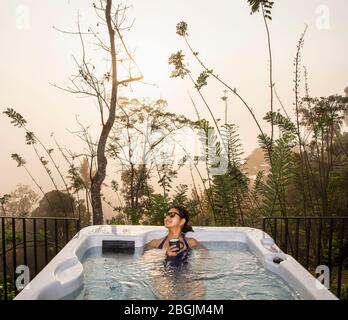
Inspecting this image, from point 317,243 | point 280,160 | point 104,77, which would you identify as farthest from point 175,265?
point 317,243

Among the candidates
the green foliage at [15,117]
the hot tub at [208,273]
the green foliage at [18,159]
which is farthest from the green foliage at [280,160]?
the green foliage at [18,159]

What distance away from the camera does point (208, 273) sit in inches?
118

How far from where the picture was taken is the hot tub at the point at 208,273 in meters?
2.27

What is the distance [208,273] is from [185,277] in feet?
0.72

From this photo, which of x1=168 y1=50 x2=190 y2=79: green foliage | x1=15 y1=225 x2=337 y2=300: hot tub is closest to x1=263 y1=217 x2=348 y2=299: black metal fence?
x1=15 y1=225 x2=337 y2=300: hot tub

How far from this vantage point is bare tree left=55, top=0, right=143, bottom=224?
5230mm

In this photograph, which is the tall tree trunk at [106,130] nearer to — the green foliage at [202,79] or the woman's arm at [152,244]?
the green foliage at [202,79]

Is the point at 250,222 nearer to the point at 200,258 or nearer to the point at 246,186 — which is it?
the point at 246,186

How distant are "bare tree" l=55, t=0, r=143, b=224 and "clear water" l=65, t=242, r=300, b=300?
199cm

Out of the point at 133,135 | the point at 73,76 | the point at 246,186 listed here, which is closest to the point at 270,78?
the point at 246,186

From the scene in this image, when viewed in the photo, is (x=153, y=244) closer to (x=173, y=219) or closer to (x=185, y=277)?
(x=173, y=219)

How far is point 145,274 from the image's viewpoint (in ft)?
9.80

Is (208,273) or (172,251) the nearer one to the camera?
(208,273)

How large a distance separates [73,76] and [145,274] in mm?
3654
